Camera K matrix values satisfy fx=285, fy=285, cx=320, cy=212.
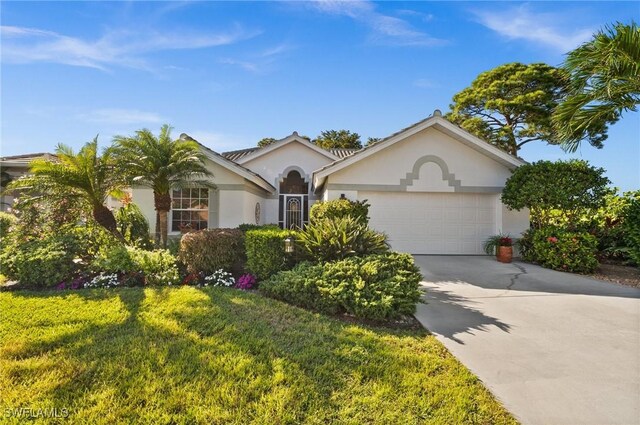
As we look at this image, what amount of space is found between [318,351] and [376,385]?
37.6 inches

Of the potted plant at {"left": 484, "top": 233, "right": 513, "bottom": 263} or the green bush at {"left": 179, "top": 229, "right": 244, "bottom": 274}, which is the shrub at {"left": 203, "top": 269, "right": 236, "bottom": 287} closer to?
the green bush at {"left": 179, "top": 229, "right": 244, "bottom": 274}

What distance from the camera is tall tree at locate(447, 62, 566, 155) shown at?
21906 millimetres

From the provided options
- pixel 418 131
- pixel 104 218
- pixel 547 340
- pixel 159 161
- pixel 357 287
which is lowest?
pixel 547 340

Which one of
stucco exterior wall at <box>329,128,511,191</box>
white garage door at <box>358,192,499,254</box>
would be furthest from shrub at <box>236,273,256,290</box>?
white garage door at <box>358,192,499,254</box>

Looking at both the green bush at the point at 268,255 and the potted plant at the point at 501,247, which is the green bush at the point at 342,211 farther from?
the potted plant at the point at 501,247

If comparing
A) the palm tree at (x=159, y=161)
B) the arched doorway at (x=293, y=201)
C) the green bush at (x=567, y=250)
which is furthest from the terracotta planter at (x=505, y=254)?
the palm tree at (x=159, y=161)

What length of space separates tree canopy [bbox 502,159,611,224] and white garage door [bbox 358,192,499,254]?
1841 mm

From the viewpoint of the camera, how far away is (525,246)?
445 inches

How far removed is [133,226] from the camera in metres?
10.4

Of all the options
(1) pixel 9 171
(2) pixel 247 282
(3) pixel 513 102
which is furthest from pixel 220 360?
(3) pixel 513 102

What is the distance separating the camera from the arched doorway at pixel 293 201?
1596 centimetres

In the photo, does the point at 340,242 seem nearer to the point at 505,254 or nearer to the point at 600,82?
the point at 505,254

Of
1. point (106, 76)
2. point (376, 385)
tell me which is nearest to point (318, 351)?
point (376, 385)

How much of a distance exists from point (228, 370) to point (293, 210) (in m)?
12.8
